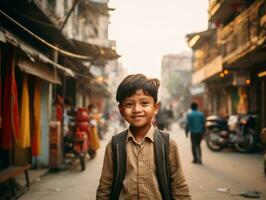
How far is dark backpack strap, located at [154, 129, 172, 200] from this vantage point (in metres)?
2.82

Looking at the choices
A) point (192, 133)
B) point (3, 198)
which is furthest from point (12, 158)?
point (192, 133)

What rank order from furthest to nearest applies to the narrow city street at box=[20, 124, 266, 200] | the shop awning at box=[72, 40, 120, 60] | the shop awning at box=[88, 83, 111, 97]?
the shop awning at box=[88, 83, 111, 97] → the shop awning at box=[72, 40, 120, 60] → the narrow city street at box=[20, 124, 266, 200]

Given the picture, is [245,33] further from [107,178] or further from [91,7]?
[107,178]

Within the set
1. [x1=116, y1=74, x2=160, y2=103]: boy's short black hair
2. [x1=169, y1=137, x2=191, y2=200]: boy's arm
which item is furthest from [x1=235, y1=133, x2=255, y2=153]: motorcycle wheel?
[x1=116, y1=74, x2=160, y2=103]: boy's short black hair

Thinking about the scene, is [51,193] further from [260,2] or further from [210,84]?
[210,84]

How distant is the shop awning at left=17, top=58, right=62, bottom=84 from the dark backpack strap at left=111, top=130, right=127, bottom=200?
180 inches

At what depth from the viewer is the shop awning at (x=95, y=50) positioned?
12856 millimetres

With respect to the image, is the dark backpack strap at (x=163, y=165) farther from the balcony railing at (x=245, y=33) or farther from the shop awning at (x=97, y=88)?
the shop awning at (x=97, y=88)

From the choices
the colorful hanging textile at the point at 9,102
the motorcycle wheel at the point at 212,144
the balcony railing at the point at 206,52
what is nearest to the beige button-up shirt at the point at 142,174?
the colorful hanging textile at the point at 9,102

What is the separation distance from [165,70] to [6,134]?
7757cm

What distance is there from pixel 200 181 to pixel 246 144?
5.99 m

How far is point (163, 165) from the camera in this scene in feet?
9.30

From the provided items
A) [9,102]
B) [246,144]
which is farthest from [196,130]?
[9,102]

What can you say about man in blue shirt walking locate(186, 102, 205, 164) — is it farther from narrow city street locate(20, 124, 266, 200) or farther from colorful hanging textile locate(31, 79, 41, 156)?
colorful hanging textile locate(31, 79, 41, 156)
